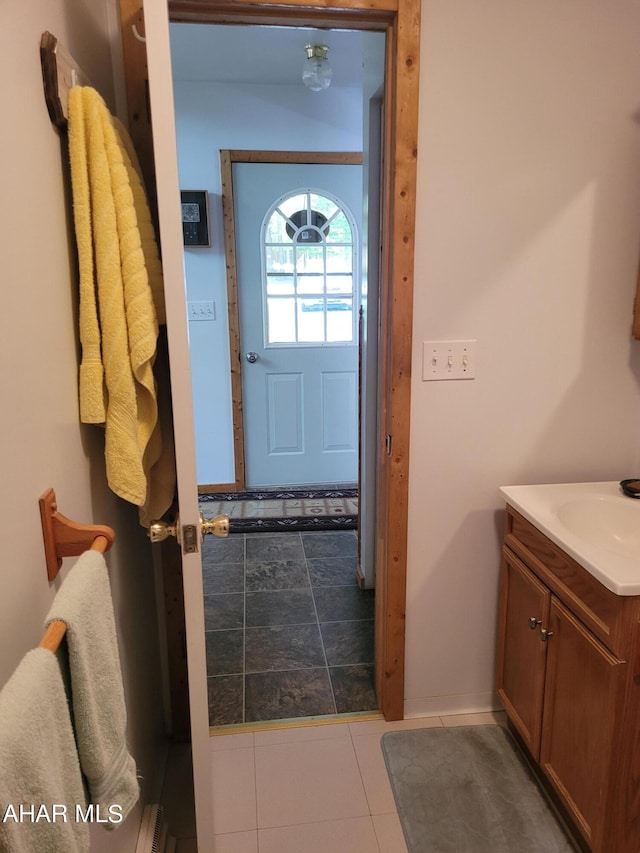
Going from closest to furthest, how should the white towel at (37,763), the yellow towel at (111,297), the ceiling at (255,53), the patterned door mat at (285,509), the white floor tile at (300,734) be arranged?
the white towel at (37,763) → the yellow towel at (111,297) → the white floor tile at (300,734) → the ceiling at (255,53) → the patterned door mat at (285,509)

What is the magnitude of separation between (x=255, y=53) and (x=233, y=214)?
2.94ft

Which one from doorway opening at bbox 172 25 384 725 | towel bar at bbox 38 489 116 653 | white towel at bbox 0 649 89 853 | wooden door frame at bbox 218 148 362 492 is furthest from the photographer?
wooden door frame at bbox 218 148 362 492

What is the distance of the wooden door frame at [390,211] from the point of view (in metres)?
1.51

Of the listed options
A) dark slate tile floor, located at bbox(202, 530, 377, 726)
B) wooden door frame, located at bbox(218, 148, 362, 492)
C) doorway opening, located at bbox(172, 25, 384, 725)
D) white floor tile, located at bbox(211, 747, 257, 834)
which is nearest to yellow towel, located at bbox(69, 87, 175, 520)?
white floor tile, located at bbox(211, 747, 257, 834)

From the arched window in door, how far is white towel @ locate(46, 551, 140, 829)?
3210 millimetres

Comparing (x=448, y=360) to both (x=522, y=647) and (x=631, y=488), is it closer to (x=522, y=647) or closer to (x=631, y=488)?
(x=631, y=488)

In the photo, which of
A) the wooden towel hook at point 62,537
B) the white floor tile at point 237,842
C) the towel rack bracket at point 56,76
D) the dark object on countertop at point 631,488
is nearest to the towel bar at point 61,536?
the wooden towel hook at point 62,537

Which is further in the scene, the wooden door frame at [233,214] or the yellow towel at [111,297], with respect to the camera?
the wooden door frame at [233,214]

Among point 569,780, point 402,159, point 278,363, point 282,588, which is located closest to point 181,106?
point 278,363

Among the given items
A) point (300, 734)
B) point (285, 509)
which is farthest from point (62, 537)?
point (285, 509)

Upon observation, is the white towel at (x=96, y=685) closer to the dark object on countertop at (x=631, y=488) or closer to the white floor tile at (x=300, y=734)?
the white floor tile at (x=300, y=734)

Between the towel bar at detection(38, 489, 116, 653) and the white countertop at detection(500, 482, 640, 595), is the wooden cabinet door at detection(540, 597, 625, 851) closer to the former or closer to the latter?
the white countertop at detection(500, 482, 640, 595)

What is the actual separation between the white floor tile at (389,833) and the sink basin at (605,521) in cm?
94

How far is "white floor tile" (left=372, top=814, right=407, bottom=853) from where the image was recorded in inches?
61.0
